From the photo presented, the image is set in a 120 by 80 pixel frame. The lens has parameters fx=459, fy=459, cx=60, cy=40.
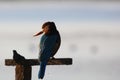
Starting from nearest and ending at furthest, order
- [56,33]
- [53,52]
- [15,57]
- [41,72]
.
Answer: [15,57] < [41,72] < [53,52] < [56,33]

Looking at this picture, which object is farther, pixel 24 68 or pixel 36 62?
pixel 36 62

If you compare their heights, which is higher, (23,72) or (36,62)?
(36,62)

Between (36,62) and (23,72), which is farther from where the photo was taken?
(36,62)

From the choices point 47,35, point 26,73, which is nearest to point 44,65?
point 26,73

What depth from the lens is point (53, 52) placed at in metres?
9.45

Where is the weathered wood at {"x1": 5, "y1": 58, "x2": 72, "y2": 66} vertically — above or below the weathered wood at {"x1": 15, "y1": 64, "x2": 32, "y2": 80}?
above

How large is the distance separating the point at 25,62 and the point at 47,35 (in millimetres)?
2324

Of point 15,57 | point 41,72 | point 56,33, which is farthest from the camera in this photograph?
point 56,33

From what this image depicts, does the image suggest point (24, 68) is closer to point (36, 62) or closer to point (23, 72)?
point (23, 72)

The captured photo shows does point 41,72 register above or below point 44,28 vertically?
below

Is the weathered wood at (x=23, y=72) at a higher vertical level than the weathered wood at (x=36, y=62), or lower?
lower

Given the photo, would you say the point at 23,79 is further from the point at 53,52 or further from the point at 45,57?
the point at 53,52

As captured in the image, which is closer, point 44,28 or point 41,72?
point 41,72

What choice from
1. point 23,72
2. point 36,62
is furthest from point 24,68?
point 36,62
